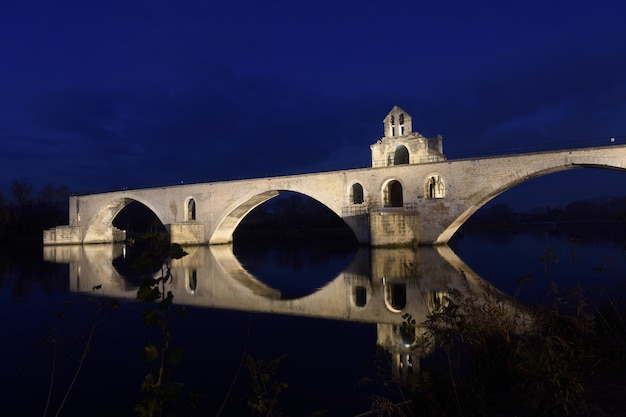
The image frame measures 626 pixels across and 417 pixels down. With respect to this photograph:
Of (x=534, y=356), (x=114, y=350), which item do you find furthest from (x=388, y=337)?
(x=114, y=350)

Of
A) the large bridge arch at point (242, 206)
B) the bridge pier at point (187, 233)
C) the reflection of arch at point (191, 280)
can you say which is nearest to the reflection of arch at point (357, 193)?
the large bridge arch at point (242, 206)

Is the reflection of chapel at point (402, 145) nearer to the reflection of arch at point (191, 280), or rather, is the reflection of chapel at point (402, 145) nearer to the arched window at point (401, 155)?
the arched window at point (401, 155)

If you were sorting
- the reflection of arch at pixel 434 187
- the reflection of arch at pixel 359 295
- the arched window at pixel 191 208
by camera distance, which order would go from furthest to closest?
1. the arched window at pixel 191 208
2. the reflection of arch at pixel 434 187
3. the reflection of arch at pixel 359 295

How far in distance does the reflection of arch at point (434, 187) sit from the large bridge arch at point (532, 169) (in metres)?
1.93

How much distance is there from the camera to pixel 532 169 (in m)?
21.2

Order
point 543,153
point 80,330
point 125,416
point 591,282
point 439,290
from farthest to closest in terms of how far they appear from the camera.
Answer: point 543,153
point 591,282
point 439,290
point 80,330
point 125,416

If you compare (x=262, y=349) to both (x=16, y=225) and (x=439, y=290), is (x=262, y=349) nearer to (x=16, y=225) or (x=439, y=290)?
(x=439, y=290)

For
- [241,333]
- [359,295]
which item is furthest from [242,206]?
[241,333]

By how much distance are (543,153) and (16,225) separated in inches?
2281

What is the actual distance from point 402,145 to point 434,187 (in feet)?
16.7

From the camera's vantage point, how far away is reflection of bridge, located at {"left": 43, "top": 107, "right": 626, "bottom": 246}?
70.9 ft

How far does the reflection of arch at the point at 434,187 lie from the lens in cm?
2434

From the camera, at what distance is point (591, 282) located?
10.7 metres

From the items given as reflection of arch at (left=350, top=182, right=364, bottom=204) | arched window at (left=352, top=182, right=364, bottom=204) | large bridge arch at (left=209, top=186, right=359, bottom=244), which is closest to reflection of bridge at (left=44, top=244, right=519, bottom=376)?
reflection of arch at (left=350, top=182, right=364, bottom=204)
